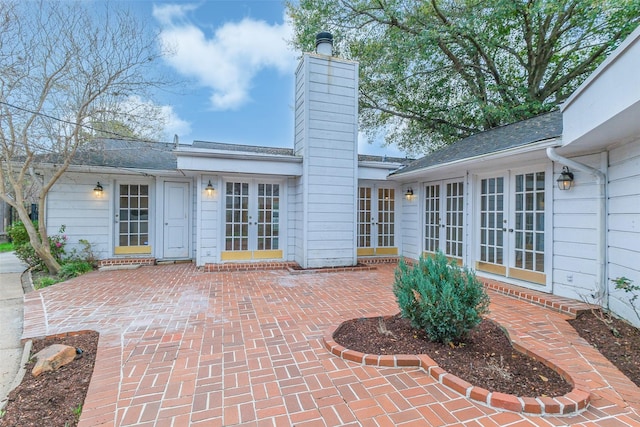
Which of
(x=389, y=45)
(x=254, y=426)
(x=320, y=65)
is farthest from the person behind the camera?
(x=389, y=45)

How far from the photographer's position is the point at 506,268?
5.39m

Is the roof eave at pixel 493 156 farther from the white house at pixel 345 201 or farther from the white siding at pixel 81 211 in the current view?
the white siding at pixel 81 211

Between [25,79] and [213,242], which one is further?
[213,242]

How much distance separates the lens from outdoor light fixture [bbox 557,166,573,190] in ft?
→ 14.2

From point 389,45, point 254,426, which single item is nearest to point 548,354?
point 254,426

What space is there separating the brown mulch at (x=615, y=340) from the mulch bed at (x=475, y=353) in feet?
2.37

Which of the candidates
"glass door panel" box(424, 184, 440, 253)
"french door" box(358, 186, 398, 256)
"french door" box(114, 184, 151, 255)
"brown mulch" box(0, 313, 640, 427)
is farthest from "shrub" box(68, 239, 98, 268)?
"glass door panel" box(424, 184, 440, 253)

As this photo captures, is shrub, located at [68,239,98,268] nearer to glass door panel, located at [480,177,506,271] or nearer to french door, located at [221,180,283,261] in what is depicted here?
french door, located at [221,180,283,261]

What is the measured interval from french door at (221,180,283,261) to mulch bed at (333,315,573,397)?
4234 mm

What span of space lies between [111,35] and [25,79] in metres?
1.76

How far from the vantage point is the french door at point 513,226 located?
487cm

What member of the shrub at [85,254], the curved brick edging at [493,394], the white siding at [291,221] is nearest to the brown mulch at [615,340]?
the curved brick edging at [493,394]

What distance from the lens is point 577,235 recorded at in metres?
4.29

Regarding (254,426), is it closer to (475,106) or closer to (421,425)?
(421,425)
